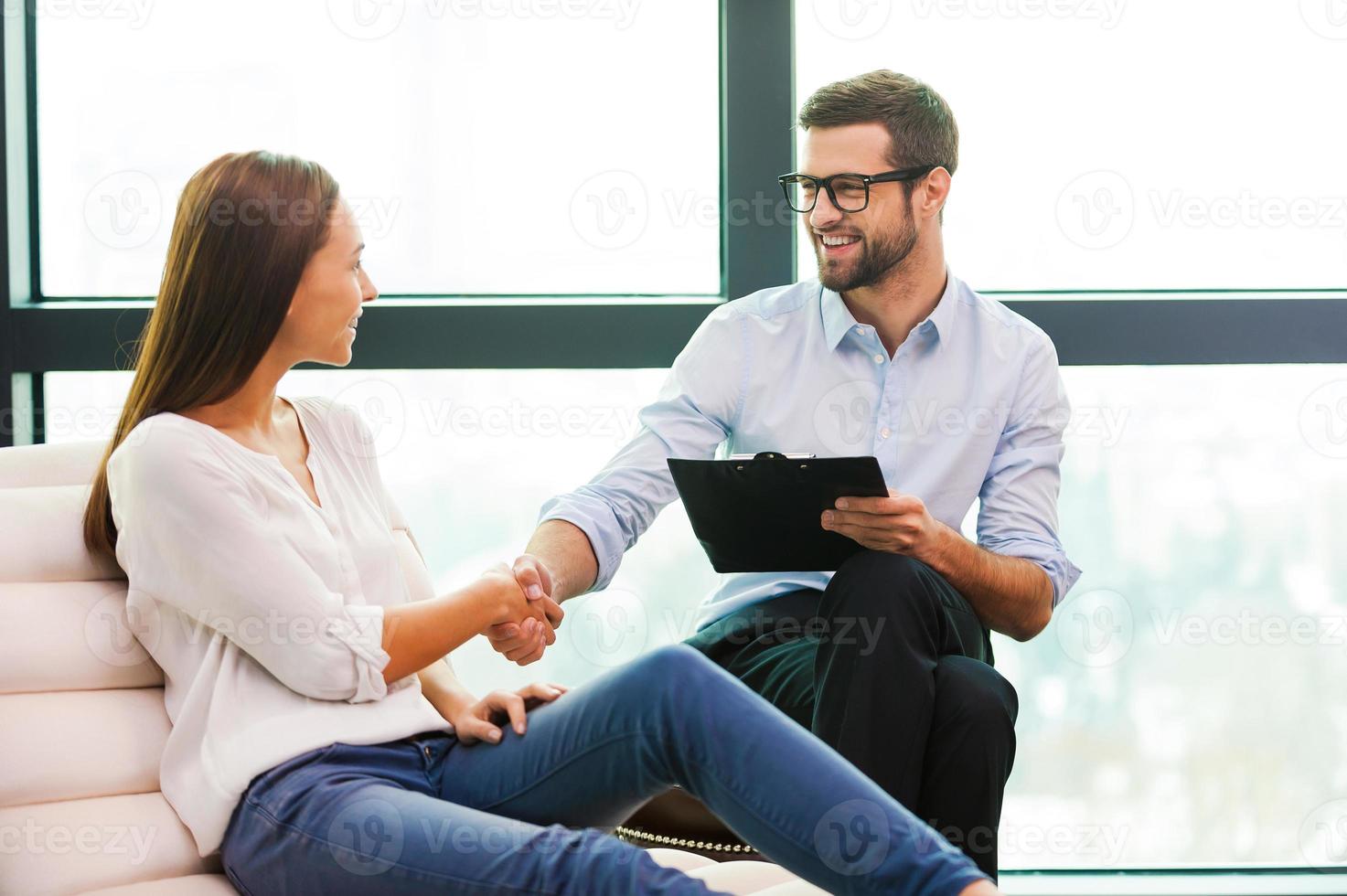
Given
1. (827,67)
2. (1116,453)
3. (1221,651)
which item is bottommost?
(1221,651)

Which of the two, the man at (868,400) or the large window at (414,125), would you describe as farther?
the large window at (414,125)

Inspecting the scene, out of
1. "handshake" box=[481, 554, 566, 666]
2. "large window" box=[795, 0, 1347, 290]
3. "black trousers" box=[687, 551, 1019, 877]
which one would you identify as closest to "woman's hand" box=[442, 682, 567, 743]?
"handshake" box=[481, 554, 566, 666]

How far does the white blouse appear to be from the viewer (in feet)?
4.44

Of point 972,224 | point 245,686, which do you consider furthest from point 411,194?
point 245,686

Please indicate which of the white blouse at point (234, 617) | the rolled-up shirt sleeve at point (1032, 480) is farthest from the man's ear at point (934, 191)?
the white blouse at point (234, 617)

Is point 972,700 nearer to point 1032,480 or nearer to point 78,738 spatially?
point 1032,480

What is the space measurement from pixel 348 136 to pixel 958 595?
5.26ft

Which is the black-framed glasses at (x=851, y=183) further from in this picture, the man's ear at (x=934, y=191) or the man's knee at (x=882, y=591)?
the man's knee at (x=882, y=591)

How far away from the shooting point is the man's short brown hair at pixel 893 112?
202cm

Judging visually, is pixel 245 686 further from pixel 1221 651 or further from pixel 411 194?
pixel 1221 651

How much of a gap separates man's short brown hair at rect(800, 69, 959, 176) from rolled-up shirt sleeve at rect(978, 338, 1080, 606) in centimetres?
42

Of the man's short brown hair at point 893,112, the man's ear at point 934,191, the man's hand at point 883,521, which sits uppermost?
the man's short brown hair at point 893,112

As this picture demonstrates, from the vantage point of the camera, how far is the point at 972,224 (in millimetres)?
2531

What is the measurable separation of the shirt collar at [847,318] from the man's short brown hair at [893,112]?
0.25 meters
